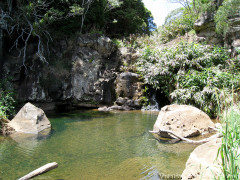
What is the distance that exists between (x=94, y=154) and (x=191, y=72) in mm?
7529

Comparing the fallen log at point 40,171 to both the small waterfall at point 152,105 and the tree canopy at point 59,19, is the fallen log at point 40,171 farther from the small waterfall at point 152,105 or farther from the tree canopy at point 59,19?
the small waterfall at point 152,105

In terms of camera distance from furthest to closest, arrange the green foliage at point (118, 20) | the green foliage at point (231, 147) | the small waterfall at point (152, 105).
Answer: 1. the green foliage at point (118, 20)
2. the small waterfall at point (152, 105)
3. the green foliage at point (231, 147)

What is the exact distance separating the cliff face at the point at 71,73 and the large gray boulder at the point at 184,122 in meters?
6.87

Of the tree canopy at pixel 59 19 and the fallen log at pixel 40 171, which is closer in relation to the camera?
the fallen log at pixel 40 171

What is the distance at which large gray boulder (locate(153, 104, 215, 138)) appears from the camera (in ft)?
21.0

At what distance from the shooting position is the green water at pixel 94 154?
4191 mm

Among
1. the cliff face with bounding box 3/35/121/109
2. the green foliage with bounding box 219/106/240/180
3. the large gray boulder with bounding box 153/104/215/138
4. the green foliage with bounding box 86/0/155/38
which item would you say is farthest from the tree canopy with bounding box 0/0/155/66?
the green foliage with bounding box 219/106/240/180

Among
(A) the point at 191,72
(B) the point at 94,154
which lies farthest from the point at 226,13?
(B) the point at 94,154

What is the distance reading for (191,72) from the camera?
10805 mm

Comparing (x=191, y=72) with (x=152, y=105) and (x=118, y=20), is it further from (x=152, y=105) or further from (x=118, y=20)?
(x=118, y=20)

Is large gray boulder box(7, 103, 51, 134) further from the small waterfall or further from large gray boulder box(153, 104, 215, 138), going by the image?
the small waterfall

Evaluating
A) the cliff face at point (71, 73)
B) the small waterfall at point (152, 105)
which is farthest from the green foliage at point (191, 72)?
the cliff face at point (71, 73)

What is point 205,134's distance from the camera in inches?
255

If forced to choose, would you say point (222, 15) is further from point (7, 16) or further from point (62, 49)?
point (7, 16)
